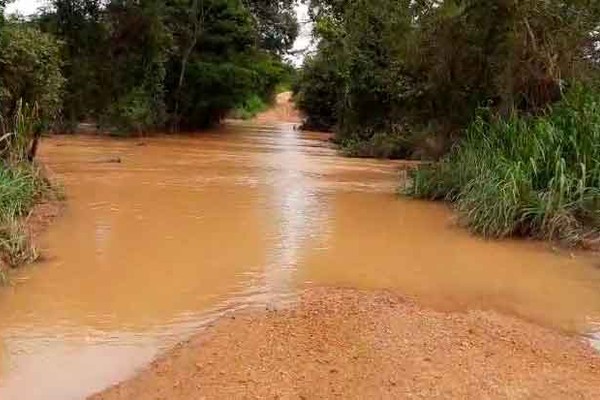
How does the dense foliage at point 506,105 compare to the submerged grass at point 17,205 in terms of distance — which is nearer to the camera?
the submerged grass at point 17,205

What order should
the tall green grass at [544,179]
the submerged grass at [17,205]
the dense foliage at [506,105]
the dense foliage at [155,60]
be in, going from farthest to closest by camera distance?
the dense foliage at [155,60]
the dense foliage at [506,105]
the tall green grass at [544,179]
the submerged grass at [17,205]

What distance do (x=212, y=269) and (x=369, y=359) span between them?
9.86 feet

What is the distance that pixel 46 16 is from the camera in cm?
2659

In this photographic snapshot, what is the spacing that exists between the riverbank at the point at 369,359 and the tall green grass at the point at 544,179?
3.66 meters

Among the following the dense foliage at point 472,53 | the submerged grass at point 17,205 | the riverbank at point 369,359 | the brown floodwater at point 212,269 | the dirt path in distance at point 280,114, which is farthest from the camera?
the dirt path in distance at point 280,114

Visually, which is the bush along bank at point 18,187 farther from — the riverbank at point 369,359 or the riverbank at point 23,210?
the riverbank at point 369,359

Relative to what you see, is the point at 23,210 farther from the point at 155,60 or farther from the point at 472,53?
the point at 155,60

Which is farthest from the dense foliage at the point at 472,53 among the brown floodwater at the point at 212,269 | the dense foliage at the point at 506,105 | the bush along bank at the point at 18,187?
the bush along bank at the point at 18,187

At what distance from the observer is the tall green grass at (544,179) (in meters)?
8.95

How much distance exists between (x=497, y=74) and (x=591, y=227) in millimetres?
4840

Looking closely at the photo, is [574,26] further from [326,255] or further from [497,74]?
[326,255]

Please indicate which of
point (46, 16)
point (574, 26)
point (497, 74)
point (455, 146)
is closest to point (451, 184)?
point (455, 146)

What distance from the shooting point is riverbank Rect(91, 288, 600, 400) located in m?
4.12

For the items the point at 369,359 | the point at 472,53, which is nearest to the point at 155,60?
the point at 472,53
